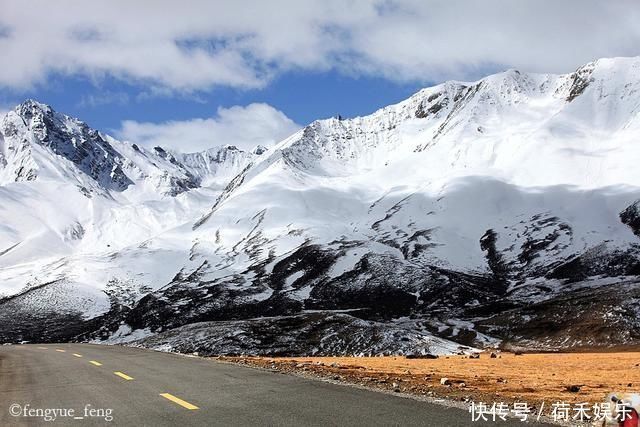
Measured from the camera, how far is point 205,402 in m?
15.0

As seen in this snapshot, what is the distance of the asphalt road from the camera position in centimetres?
1258

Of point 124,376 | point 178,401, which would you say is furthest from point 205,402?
point 124,376

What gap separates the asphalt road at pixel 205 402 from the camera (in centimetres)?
1258

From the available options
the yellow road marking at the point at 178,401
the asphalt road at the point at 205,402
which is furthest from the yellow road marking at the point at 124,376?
the yellow road marking at the point at 178,401

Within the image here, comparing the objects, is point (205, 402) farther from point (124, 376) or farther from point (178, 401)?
point (124, 376)

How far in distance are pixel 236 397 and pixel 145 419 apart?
3.03 meters

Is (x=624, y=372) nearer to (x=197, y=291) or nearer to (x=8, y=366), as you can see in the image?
(x=8, y=366)

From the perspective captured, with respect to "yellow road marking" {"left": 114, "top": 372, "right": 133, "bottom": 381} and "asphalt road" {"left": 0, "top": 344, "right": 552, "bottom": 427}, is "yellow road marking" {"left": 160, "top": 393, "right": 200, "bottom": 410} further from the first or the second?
"yellow road marking" {"left": 114, "top": 372, "right": 133, "bottom": 381}

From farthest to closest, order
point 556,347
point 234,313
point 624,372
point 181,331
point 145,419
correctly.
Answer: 1. point 234,313
2. point 181,331
3. point 556,347
4. point 624,372
5. point 145,419

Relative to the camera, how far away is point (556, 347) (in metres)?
108

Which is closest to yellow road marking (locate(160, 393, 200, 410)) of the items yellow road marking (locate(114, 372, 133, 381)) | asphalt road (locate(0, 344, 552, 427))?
asphalt road (locate(0, 344, 552, 427))

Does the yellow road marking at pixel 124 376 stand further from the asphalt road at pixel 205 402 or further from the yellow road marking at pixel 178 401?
the yellow road marking at pixel 178 401

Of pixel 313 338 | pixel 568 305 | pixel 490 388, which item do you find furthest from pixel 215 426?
pixel 568 305

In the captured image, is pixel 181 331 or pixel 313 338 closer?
pixel 313 338
